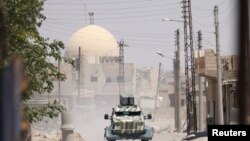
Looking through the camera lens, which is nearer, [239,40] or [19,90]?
[19,90]

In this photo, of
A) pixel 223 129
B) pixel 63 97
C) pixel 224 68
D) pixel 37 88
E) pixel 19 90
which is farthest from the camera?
pixel 63 97

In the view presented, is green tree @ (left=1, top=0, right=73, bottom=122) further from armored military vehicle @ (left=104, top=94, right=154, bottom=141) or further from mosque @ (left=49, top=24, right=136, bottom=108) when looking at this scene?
mosque @ (left=49, top=24, right=136, bottom=108)

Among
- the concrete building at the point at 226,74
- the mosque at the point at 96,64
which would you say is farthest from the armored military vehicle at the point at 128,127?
the mosque at the point at 96,64

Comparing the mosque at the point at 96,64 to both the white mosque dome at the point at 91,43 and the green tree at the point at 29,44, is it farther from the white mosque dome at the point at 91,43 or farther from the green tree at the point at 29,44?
the green tree at the point at 29,44

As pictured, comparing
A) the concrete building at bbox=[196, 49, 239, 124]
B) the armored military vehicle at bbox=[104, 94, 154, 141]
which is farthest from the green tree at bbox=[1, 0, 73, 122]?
the concrete building at bbox=[196, 49, 239, 124]

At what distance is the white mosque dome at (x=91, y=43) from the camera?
4370 inches

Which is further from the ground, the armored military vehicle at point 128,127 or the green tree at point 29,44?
the green tree at point 29,44

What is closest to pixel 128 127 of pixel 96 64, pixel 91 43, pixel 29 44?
pixel 29 44

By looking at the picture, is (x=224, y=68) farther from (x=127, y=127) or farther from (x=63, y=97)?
(x=63, y=97)

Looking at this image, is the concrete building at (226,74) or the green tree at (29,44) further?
the concrete building at (226,74)

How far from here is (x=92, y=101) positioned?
348 feet

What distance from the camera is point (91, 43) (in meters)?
111

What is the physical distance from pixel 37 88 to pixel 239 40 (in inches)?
588

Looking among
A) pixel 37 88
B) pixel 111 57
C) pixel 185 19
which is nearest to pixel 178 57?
pixel 185 19
